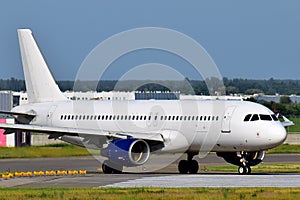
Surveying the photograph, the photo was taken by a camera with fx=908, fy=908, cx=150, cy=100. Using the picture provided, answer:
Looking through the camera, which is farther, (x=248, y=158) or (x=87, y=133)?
(x=87, y=133)

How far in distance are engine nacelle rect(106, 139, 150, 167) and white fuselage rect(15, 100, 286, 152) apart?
1427 mm

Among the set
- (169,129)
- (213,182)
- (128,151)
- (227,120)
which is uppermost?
(227,120)

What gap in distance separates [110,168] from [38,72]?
11.4 meters

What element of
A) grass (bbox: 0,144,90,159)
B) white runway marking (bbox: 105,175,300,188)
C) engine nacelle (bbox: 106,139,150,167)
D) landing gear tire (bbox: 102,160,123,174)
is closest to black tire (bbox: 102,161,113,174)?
landing gear tire (bbox: 102,160,123,174)

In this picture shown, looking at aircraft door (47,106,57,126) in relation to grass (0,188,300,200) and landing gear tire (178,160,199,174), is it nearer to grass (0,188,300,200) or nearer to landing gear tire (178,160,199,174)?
landing gear tire (178,160,199,174)

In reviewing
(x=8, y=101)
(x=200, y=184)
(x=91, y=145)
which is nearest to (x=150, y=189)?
(x=200, y=184)

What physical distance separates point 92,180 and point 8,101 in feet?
274

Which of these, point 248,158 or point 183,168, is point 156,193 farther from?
point 183,168

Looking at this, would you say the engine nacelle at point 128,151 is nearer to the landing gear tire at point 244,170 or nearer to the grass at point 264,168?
the landing gear tire at point 244,170

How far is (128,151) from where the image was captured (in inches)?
1809

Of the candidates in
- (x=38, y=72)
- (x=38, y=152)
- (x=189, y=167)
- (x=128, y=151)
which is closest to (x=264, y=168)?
(x=189, y=167)

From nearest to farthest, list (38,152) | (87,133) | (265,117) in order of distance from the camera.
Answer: (265,117) → (87,133) → (38,152)

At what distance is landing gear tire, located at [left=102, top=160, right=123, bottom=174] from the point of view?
158 ft

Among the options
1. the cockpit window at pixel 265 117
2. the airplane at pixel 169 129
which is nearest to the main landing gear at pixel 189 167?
the airplane at pixel 169 129
